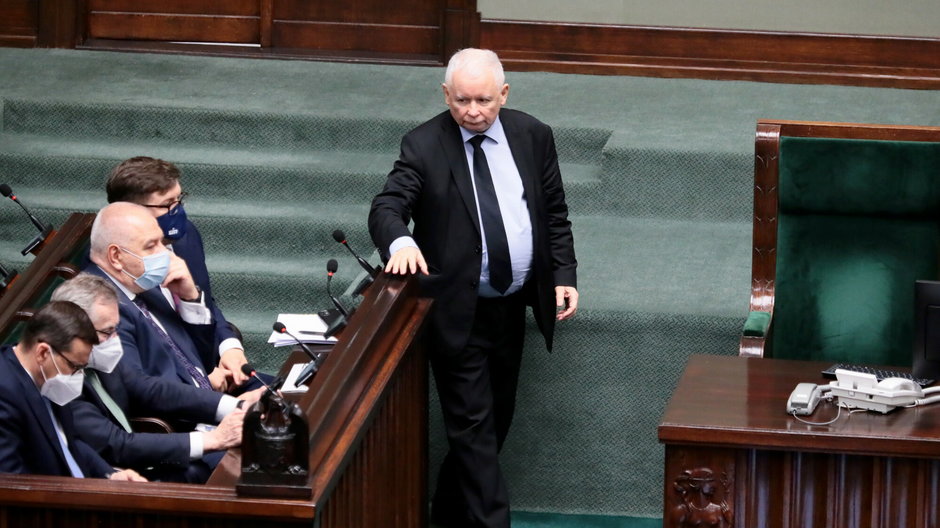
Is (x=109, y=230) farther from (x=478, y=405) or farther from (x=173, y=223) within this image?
(x=478, y=405)

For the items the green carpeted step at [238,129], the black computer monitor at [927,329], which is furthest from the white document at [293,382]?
the green carpeted step at [238,129]

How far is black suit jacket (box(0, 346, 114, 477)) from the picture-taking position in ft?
10.9

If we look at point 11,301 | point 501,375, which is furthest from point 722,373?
Result: point 11,301

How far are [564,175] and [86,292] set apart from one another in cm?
282

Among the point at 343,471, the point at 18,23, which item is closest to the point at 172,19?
the point at 18,23

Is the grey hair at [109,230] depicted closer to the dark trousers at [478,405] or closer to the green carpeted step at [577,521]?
the dark trousers at [478,405]

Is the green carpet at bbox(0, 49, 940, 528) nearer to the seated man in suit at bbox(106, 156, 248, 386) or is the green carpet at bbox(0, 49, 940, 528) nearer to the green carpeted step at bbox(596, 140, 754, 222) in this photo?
the green carpeted step at bbox(596, 140, 754, 222)

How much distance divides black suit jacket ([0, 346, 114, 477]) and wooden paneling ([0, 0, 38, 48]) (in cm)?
412

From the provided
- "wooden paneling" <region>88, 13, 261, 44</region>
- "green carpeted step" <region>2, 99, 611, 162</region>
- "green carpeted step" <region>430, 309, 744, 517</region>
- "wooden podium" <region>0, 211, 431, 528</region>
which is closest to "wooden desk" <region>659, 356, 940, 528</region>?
"wooden podium" <region>0, 211, 431, 528</region>

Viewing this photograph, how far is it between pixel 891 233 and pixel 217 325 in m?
1.96

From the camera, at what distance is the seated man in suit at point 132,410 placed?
3615 mm

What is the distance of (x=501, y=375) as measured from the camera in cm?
457

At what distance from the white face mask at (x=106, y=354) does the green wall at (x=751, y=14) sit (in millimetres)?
3717

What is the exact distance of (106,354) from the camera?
3652 mm
